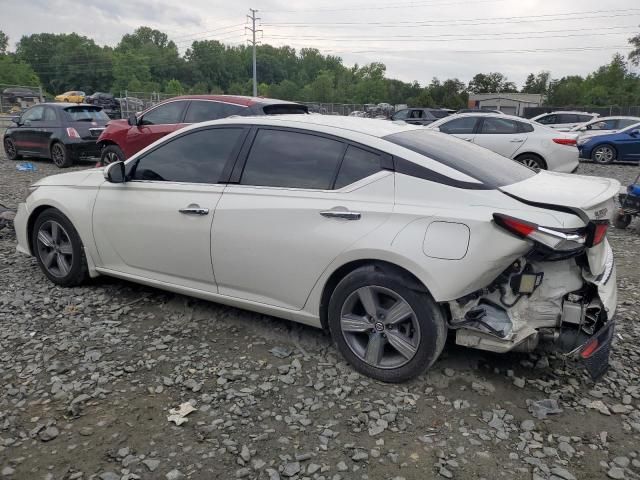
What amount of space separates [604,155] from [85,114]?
49.8ft

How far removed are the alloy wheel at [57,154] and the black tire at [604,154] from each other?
15489 mm

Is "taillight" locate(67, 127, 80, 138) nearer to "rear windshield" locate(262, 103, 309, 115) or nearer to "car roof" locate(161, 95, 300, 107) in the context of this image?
"car roof" locate(161, 95, 300, 107)

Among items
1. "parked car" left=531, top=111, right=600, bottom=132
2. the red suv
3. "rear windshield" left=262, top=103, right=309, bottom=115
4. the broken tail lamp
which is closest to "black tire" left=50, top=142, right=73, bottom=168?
the red suv

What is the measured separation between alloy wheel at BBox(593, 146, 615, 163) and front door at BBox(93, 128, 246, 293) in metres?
15.7

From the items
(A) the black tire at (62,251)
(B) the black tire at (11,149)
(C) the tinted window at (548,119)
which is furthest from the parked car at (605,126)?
(B) the black tire at (11,149)

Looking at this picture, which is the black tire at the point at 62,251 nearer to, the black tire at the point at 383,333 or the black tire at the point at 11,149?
the black tire at the point at 383,333

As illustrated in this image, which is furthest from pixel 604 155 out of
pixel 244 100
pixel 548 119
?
pixel 244 100

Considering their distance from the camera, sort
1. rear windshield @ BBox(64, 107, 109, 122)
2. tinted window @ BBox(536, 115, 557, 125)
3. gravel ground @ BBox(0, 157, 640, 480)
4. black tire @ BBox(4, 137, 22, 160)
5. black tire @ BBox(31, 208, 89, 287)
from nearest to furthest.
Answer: gravel ground @ BBox(0, 157, 640, 480), black tire @ BBox(31, 208, 89, 287), rear windshield @ BBox(64, 107, 109, 122), black tire @ BBox(4, 137, 22, 160), tinted window @ BBox(536, 115, 557, 125)

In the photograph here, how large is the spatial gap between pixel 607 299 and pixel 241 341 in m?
2.42

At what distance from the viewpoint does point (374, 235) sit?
3070 millimetres

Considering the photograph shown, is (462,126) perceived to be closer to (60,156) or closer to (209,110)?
(209,110)

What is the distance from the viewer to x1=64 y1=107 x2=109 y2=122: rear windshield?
1255 centimetres

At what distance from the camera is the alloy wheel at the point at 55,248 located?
4609 mm

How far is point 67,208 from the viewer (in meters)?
4.47
